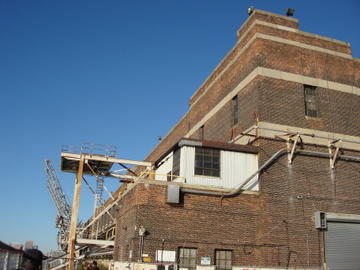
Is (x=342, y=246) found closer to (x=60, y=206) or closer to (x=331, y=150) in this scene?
(x=331, y=150)

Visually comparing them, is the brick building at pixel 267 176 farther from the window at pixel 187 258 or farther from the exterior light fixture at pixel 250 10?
the exterior light fixture at pixel 250 10

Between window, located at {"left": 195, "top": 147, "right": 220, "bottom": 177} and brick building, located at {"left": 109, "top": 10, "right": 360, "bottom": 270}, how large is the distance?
0.18 feet

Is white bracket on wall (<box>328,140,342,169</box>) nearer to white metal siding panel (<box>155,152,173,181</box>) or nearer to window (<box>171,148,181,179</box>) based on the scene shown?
window (<box>171,148,181,179</box>)

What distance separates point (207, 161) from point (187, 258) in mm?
5140

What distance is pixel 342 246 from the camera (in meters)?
21.2

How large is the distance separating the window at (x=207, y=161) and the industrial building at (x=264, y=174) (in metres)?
0.05

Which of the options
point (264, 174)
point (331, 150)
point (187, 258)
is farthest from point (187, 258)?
point (331, 150)

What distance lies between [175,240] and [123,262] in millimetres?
3096

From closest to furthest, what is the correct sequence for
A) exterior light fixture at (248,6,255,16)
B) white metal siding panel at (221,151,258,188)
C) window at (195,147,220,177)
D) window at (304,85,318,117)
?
window at (195,147,220,177), white metal siding panel at (221,151,258,188), window at (304,85,318,117), exterior light fixture at (248,6,255,16)

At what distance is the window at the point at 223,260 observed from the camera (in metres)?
19.1

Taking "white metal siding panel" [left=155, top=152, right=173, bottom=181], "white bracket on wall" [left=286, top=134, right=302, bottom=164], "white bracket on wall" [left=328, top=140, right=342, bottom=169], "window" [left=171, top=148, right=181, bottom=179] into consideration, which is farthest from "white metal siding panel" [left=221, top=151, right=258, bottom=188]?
"white bracket on wall" [left=328, top=140, right=342, bottom=169]

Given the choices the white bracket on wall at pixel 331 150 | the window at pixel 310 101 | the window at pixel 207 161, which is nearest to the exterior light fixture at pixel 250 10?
the window at pixel 310 101

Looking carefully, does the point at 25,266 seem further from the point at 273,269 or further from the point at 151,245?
the point at 273,269

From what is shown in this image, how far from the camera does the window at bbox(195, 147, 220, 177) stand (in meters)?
21.0
